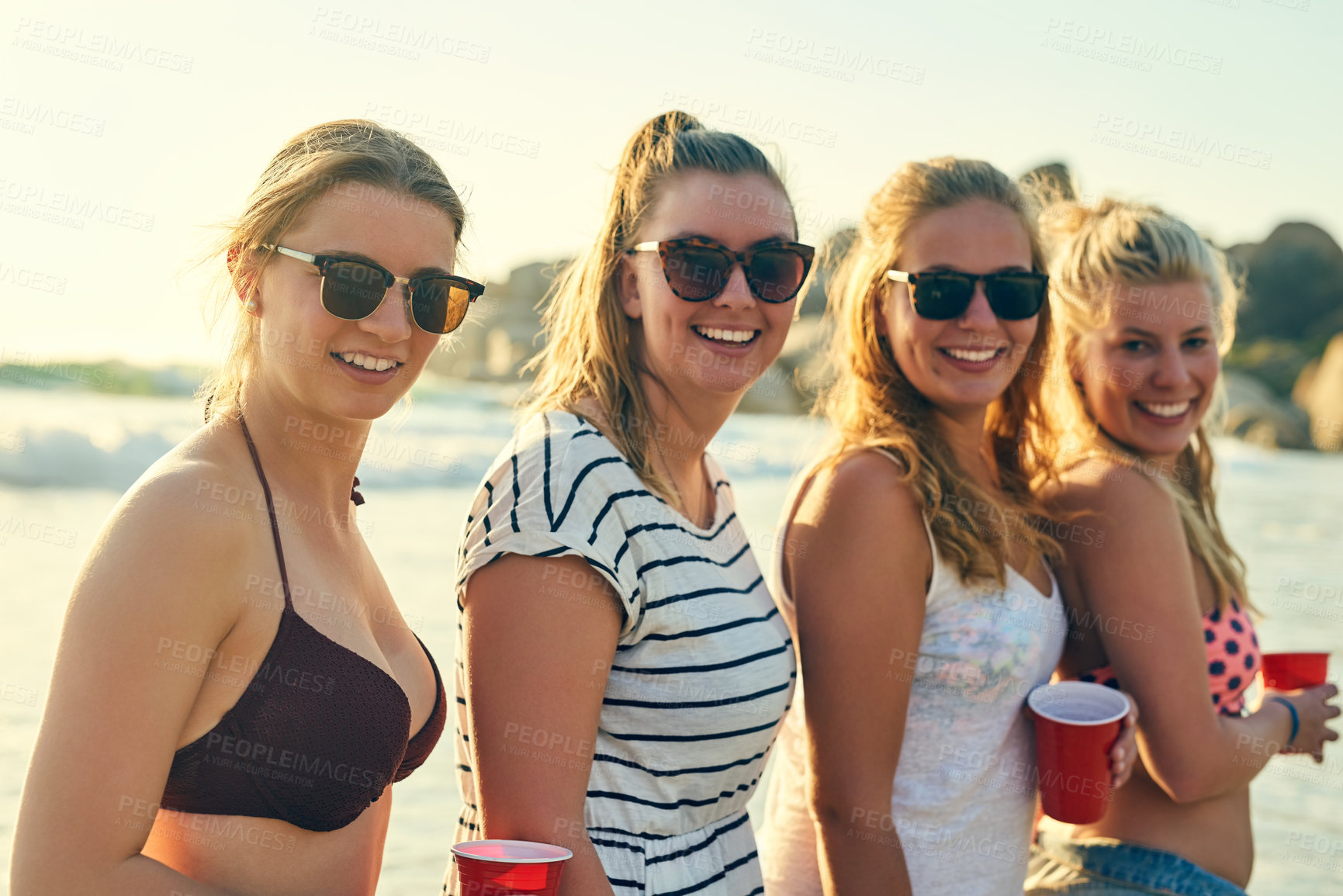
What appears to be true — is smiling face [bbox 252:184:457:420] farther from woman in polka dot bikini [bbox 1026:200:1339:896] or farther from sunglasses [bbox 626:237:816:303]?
woman in polka dot bikini [bbox 1026:200:1339:896]

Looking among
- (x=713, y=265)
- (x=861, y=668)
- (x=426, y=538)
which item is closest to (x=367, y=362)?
(x=713, y=265)

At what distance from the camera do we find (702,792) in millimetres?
2062

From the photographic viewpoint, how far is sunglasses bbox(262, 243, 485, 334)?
1905 mm

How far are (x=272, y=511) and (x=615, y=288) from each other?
3.21ft

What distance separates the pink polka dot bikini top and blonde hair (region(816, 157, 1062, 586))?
1.73ft

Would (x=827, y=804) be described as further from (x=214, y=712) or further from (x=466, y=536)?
(x=214, y=712)

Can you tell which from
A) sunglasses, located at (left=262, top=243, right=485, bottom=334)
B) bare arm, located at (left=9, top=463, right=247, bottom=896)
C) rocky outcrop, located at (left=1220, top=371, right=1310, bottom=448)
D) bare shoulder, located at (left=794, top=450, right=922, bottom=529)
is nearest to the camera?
bare arm, located at (left=9, top=463, right=247, bottom=896)

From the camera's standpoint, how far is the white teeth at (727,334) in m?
2.35

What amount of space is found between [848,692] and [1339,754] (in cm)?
566

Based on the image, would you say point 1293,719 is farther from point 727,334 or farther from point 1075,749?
point 727,334

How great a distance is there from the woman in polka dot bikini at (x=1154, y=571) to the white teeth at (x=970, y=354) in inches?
20.8

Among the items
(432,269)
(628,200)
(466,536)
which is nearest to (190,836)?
(466,536)

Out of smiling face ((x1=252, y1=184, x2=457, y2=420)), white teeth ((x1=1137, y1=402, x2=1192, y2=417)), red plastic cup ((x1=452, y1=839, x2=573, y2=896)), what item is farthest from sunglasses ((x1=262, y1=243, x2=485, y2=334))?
white teeth ((x1=1137, y1=402, x2=1192, y2=417))

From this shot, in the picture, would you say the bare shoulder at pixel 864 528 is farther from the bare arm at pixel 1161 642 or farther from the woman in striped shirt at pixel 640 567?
the bare arm at pixel 1161 642
